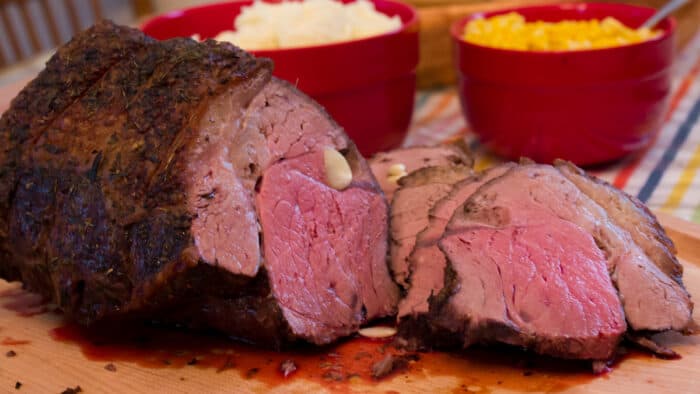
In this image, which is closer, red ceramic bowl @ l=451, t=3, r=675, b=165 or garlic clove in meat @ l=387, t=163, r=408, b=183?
garlic clove in meat @ l=387, t=163, r=408, b=183

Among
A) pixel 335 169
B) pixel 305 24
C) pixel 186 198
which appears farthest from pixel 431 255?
pixel 305 24

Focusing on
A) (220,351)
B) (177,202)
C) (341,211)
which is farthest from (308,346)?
(177,202)

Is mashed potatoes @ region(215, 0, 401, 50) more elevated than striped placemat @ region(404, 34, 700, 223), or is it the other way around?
mashed potatoes @ region(215, 0, 401, 50)

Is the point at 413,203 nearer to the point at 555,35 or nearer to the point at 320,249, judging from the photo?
the point at 320,249

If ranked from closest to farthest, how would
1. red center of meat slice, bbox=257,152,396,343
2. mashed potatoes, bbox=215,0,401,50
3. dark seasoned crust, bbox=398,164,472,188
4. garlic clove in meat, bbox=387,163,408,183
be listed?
red center of meat slice, bbox=257,152,396,343 < dark seasoned crust, bbox=398,164,472,188 < garlic clove in meat, bbox=387,163,408,183 < mashed potatoes, bbox=215,0,401,50

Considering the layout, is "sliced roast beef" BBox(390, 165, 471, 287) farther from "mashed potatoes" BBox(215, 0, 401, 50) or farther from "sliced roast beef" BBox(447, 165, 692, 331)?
"mashed potatoes" BBox(215, 0, 401, 50)

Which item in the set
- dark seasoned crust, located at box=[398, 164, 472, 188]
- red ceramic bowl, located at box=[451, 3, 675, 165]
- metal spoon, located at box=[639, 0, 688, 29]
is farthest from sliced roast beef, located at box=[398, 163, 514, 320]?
metal spoon, located at box=[639, 0, 688, 29]

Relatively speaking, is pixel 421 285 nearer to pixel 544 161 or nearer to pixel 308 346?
pixel 308 346
